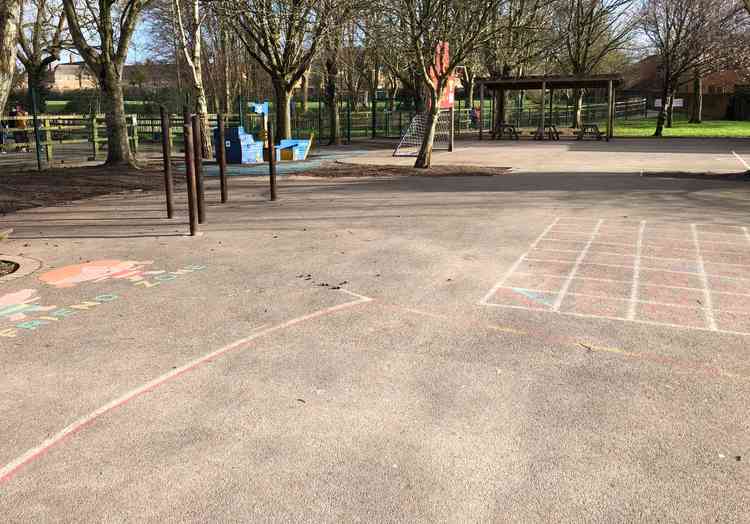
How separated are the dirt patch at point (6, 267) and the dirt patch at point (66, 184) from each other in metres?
4.40

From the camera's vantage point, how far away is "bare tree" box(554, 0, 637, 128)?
1526 inches

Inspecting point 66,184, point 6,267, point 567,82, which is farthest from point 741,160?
point 6,267

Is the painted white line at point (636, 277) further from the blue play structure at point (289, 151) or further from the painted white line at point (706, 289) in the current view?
the blue play structure at point (289, 151)

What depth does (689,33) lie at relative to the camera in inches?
1417

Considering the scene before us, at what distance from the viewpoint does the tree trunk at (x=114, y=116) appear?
1767cm

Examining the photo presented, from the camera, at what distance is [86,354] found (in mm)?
4598

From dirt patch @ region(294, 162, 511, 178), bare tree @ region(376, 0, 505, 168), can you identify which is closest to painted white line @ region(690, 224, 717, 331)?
dirt patch @ region(294, 162, 511, 178)

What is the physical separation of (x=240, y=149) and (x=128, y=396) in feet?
55.9

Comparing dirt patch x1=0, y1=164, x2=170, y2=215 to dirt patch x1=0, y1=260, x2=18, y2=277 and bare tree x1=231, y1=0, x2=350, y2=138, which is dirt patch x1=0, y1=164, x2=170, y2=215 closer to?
dirt patch x1=0, y1=260, x2=18, y2=277

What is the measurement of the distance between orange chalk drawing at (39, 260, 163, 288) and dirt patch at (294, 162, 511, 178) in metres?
9.52

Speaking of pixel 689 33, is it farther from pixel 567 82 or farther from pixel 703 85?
pixel 703 85

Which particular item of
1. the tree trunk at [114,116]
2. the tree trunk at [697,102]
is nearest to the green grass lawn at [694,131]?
the tree trunk at [697,102]

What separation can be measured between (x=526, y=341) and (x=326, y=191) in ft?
29.9

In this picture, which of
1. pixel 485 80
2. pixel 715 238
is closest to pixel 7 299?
pixel 715 238
